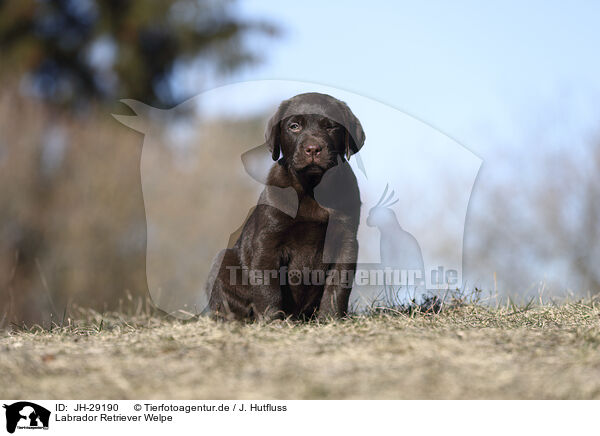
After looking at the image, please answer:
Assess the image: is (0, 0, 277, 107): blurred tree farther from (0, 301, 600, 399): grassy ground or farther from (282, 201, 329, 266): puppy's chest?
(0, 301, 600, 399): grassy ground

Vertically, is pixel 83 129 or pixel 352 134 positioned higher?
pixel 83 129

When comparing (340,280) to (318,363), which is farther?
(340,280)

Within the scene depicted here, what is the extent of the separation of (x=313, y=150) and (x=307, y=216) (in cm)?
45

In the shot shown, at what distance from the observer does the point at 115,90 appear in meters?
15.2

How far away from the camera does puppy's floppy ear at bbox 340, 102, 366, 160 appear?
4516mm

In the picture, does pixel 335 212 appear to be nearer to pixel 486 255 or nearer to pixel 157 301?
pixel 157 301

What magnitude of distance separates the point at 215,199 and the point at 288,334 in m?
5.91

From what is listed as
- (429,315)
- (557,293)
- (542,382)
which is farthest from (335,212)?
(557,293)

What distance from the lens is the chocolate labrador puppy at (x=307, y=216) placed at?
436cm

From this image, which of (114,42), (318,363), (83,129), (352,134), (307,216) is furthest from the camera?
(114,42)

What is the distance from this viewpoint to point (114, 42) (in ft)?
49.9

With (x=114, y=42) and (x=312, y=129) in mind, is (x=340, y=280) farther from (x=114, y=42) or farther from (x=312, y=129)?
(x=114, y=42)
